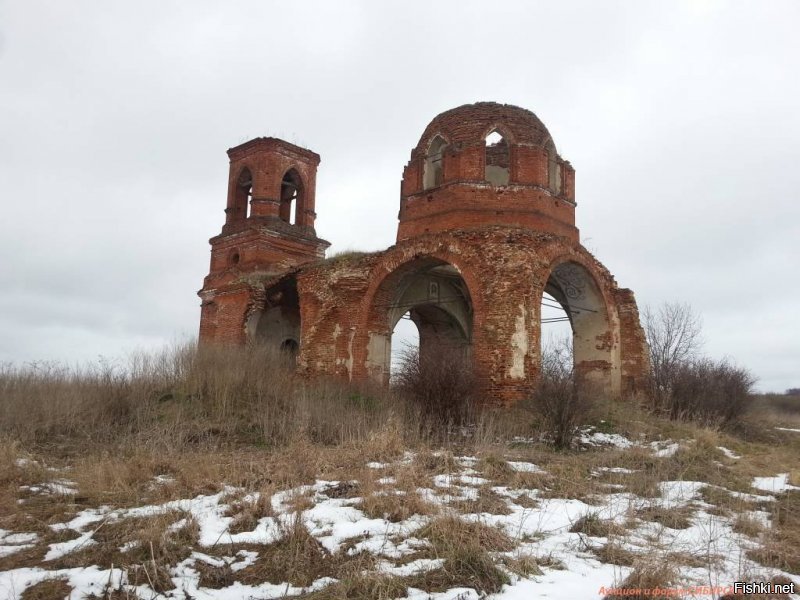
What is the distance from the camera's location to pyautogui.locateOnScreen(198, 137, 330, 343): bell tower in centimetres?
2011

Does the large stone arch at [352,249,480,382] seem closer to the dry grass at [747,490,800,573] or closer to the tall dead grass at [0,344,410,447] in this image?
the tall dead grass at [0,344,410,447]

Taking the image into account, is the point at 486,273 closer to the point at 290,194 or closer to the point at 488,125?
the point at 488,125

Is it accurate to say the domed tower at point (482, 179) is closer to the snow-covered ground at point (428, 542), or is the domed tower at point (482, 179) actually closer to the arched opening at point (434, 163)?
the arched opening at point (434, 163)

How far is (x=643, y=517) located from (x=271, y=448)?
190 inches

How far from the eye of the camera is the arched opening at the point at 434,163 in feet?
50.0

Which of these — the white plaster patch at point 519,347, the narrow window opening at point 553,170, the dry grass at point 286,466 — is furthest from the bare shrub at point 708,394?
the narrow window opening at point 553,170

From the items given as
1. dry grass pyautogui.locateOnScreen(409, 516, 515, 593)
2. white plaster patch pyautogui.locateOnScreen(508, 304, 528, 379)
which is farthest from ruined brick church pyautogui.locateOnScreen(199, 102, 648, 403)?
dry grass pyautogui.locateOnScreen(409, 516, 515, 593)

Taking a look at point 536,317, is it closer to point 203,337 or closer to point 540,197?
point 540,197

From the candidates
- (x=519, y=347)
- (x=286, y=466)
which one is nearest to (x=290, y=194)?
(x=519, y=347)

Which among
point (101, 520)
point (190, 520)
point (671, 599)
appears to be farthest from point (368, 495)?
point (671, 599)

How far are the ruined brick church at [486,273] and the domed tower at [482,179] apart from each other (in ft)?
0.09

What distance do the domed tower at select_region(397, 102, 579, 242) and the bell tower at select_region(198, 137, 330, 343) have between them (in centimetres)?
678

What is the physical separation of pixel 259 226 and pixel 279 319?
3309mm

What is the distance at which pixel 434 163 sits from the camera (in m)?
15.5
